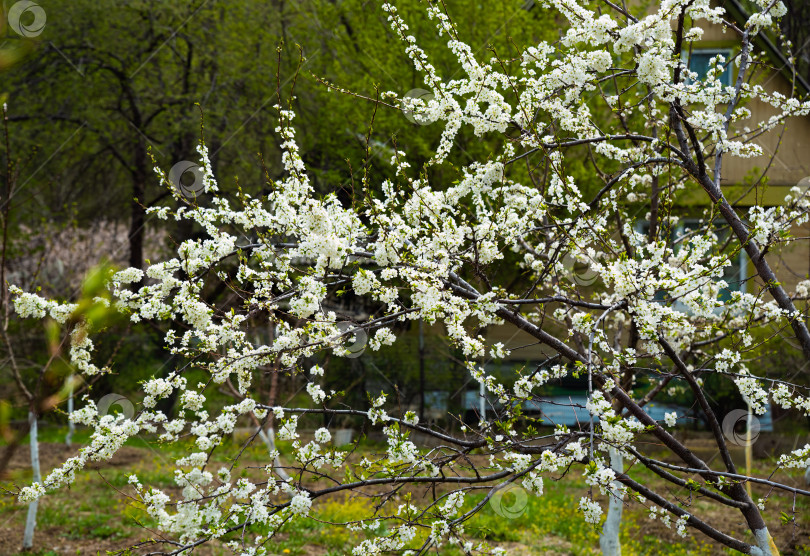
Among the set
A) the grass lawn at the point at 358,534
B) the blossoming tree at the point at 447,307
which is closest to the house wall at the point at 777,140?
the grass lawn at the point at 358,534

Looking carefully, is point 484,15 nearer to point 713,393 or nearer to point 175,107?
point 175,107

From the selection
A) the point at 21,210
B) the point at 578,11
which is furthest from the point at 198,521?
the point at 21,210

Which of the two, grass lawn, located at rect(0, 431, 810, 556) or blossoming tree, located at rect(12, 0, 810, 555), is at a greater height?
blossoming tree, located at rect(12, 0, 810, 555)

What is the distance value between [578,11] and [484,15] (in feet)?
→ 25.9

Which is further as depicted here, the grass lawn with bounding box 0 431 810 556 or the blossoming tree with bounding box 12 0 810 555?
the grass lawn with bounding box 0 431 810 556

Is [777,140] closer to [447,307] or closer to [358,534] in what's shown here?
[358,534]

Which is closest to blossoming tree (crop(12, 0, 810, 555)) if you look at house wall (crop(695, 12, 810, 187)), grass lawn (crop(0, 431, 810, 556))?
grass lawn (crop(0, 431, 810, 556))

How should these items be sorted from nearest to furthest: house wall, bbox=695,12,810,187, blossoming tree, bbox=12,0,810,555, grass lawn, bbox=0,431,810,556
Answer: blossoming tree, bbox=12,0,810,555
grass lawn, bbox=0,431,810,556
house wall, bbox=695,12,810,187

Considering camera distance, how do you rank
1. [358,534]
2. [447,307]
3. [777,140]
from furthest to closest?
1. [777,140]
2. [358,534]
3. [447,307]

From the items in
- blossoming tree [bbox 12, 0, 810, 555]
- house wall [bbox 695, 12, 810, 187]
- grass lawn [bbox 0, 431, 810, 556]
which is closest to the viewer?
blossoming tree [bbox 12, 0, 810, 555]

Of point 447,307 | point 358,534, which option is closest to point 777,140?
point 358,534

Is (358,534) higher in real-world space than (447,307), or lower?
lower

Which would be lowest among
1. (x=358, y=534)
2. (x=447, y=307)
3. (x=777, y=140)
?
(x=358, y=534)

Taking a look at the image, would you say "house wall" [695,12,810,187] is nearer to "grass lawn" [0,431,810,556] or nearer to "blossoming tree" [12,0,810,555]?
"grass lawn" [0,431,810,556]
